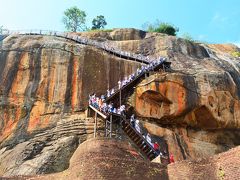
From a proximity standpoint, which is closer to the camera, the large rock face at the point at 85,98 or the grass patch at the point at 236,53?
the large rock face at the point at 85,98

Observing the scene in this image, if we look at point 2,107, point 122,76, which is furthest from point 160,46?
point 2,107

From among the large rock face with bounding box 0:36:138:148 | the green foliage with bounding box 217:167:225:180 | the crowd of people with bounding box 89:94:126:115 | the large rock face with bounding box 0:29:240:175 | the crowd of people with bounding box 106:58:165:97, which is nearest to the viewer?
the green foliage with bounding box 217:167:225:180

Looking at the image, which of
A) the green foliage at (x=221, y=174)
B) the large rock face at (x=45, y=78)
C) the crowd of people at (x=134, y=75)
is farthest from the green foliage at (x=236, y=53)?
the green foliage at (x=221, y=174)

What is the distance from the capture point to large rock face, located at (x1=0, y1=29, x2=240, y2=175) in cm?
2839

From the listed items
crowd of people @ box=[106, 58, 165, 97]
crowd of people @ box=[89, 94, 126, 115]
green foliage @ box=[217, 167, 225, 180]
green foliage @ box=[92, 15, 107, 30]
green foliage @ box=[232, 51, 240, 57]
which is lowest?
green foliage @ box=[217, 167, 225, 180]

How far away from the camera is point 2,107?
29.6 meters

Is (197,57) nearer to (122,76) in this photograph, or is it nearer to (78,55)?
(122,76)

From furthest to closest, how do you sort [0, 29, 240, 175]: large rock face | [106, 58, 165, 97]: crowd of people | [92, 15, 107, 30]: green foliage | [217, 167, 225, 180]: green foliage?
1. [92, 15, 107, 30]: green foliage
2. [106, 58, 165, 97]: crowd of people
3. [0, 29, 240, 175]: large rock face
4. [217, 167, 225, 180]: green foliage

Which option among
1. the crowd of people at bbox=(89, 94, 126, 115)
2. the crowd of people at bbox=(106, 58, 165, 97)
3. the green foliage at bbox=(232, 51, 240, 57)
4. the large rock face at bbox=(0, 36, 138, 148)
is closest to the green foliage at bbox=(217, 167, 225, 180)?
the crowd of people at bbox=(89, 94, 126, 115)

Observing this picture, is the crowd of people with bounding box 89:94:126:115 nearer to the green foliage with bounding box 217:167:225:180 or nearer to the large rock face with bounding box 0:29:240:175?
the large rock face with bounding box 0:29:240:175

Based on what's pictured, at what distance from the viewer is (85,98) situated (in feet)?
101

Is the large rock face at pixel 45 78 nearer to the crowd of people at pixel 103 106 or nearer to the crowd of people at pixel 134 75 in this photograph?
the crowd of people at pixel 134 75

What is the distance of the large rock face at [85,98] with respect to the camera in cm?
2839

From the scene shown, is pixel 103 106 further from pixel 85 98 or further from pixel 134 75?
pixel 134 75
